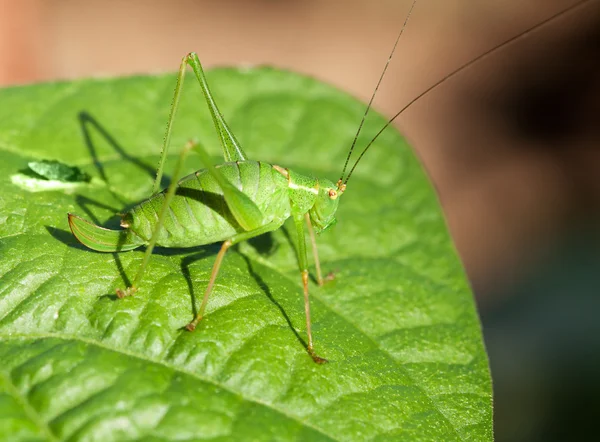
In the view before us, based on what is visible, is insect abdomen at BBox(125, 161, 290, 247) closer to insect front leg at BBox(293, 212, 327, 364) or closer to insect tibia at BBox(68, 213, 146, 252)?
insect tibia at BBox(68, 213, 146, 252)

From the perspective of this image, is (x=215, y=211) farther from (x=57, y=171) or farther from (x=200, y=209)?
(x=57, y=171)

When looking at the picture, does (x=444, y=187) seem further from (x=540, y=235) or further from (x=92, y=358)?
(x=92, y=358)

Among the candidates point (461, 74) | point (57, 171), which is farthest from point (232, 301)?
point (461, 74)

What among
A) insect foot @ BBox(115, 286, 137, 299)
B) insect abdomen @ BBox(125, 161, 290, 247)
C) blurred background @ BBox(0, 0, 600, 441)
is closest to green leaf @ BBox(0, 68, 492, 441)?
insect foot @ BBox(115, 286, 137, 299)

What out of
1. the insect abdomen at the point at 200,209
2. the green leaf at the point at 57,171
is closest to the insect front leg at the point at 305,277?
the insect abdomen at the point at 200,209

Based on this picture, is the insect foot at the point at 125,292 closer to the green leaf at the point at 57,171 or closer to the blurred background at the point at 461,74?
the green leaf at the point at 57,171

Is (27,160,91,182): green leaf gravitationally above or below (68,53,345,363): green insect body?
above

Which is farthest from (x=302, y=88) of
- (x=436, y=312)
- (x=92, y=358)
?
(x=92, y=358)
